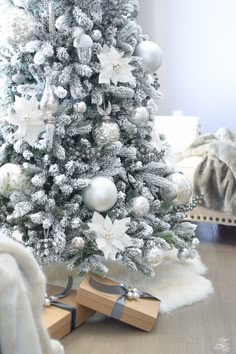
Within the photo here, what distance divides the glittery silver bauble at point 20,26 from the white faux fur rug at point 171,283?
36.7 inches

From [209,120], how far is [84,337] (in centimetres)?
266

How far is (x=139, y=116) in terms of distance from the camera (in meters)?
2.19

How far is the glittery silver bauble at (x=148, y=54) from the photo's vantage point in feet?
7.42

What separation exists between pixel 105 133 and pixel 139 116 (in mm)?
179

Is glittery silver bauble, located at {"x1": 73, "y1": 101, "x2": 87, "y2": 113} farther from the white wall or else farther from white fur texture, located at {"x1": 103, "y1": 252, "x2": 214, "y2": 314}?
the white wall

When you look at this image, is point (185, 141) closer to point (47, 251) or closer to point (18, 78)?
point (18, 78)

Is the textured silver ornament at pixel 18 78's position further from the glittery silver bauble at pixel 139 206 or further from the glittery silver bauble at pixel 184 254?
the glittery silver bauble at pixel 184 254

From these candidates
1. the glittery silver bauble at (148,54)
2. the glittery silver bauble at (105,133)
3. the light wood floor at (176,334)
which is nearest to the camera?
the light wood floor at (176,334)

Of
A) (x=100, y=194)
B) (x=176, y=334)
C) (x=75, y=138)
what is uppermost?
(x=75, y=138)

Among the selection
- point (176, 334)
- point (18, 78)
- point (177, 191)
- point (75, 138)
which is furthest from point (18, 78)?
point (176, 334)

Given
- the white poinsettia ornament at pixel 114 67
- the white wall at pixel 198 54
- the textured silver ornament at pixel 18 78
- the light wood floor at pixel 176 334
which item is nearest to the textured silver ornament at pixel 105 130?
the white poinsettia ornament at pixel 114 67

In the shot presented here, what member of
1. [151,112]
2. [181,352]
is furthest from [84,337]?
[151,112]

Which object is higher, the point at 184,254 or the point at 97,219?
the point at 97,219

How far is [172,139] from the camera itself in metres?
3.29
